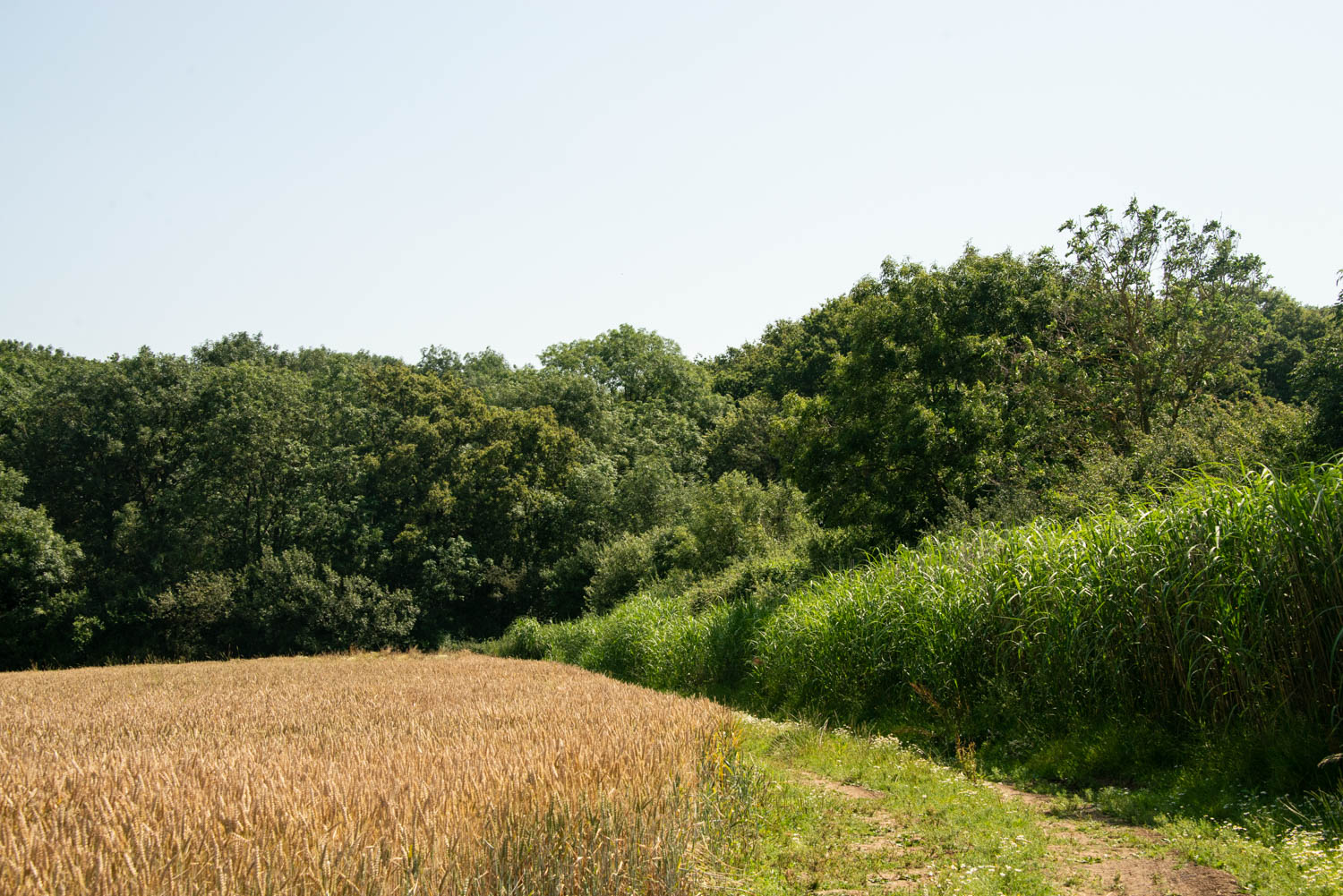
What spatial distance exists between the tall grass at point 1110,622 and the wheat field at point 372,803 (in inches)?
140

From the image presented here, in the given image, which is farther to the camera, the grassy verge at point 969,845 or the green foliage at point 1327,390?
the green foliage at point 1327,390

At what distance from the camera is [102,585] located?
124 ft

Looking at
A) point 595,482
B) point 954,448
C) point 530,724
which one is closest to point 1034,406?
point 954,448

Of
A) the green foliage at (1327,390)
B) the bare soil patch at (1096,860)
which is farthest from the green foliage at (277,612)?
the green foliage at (1327,390)

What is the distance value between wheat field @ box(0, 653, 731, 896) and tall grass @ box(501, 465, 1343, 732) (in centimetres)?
356

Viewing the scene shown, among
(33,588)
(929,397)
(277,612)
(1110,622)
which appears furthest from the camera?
(277,612)

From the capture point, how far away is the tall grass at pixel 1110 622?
6.48 meters

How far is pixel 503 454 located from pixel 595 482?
16.6 ft

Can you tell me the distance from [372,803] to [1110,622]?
7.17 m

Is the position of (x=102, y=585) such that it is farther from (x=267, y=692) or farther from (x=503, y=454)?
(x=267, y=692)

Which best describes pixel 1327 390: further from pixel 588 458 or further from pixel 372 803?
pixel 588 458

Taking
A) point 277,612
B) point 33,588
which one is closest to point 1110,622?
point 277,612

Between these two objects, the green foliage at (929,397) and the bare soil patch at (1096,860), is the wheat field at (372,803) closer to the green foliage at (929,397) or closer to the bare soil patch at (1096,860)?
the bare soil patch at (1096,860)

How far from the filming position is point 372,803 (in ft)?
13.7
